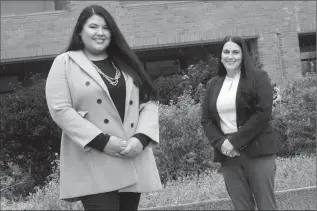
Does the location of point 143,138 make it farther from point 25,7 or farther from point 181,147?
point 25,7

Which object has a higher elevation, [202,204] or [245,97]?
[245,97]

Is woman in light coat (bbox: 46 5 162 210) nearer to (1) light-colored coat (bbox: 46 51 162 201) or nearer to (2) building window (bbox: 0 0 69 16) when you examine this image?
(1) light-colored coat (bbox: 46 51 162 201)

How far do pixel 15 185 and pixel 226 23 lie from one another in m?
9.87

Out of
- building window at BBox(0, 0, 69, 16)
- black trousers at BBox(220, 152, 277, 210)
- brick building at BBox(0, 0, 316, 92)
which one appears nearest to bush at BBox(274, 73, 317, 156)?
black trousers at BBox(220, 152, 277, 210)

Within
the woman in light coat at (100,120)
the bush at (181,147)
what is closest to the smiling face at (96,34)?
the woman in light coat at (100,120)

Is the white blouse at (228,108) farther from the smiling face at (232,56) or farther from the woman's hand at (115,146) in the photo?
the woman's hand at (115,146)

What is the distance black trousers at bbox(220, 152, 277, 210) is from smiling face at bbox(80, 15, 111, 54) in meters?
1.57

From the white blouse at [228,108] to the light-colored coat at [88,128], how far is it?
1.12 m

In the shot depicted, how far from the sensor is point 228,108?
5043mm

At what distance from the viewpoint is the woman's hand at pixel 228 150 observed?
4.90m

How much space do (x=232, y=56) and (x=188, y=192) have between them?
236 cm

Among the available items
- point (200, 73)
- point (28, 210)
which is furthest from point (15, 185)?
point (200, 73)

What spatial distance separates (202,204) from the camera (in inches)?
258

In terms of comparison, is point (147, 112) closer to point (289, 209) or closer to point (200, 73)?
point (289, 209)
